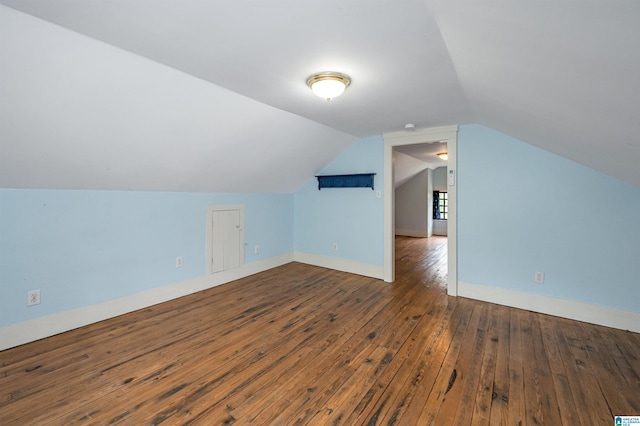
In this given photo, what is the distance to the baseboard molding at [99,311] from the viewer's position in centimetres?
235

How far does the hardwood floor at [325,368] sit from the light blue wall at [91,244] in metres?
0.34

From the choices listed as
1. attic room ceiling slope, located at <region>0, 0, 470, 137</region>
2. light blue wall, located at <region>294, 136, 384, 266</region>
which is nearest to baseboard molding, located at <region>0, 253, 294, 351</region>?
light blue wall, located at <region>294, 136, 384, 266</region>

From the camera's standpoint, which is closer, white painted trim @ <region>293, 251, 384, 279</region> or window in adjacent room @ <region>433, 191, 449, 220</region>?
white painted trim @ <region>293, 251, 384, 279</region>

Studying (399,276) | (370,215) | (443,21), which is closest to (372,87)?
(443,21)

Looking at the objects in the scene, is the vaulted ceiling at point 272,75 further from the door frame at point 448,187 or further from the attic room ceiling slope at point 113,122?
the door frame at point 448,187

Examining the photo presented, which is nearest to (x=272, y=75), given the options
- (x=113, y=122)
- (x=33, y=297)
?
(x=113, y=122)

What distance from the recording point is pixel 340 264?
4.63m

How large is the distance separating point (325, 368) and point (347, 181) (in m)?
2.85

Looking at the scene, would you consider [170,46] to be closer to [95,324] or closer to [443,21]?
[443,21]

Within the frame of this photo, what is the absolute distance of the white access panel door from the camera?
12.7 ft

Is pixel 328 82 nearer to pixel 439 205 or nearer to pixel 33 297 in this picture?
pixel 33 297

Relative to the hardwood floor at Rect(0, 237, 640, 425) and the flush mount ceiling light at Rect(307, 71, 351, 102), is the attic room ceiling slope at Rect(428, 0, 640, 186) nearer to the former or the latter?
the flush mount ceiling light at Rect(307, 71, 351, 102)

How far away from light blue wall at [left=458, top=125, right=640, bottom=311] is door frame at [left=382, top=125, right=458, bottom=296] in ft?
0.24

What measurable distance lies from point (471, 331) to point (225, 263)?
3.12m
